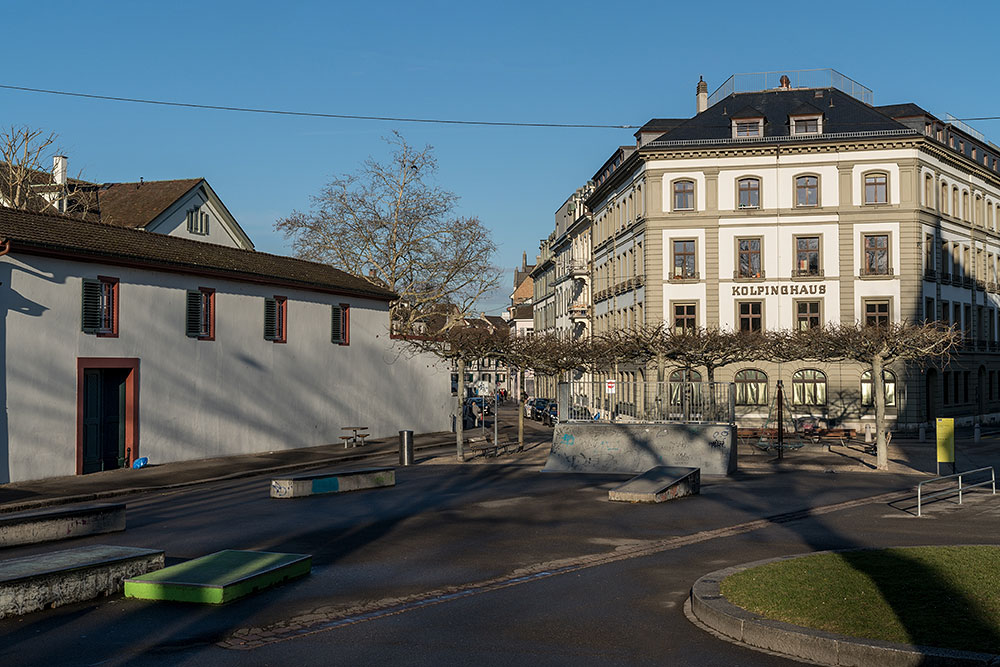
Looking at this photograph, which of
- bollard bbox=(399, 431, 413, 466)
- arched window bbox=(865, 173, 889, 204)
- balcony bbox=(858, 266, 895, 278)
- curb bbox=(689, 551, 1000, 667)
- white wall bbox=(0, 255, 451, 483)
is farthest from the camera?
arched window bbox=(865, 173, 889, 204)

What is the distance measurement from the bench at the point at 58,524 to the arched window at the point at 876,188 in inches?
1636

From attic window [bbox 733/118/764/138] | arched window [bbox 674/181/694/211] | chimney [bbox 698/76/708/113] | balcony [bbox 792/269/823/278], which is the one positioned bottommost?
balcony [bbox 792/269/823/278]

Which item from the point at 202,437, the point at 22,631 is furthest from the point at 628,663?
the point at 202,437

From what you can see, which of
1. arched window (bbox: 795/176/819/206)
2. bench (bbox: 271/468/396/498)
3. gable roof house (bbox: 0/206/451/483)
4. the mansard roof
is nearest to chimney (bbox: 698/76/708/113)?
the mansard roof

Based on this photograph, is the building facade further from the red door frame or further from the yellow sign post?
the red door frame

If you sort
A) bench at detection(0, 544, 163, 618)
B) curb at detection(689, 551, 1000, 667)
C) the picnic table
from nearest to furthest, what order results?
1. curb at detection(689, 551, 1000, 667)
2. bench at detection(0, 544, 163, 618)
3. the picnic table

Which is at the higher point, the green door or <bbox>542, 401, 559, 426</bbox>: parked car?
the green door

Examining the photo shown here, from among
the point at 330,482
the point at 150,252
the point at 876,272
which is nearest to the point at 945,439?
the point at 330,482

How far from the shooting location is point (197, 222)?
51.4 metres

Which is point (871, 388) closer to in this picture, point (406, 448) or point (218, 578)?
point (406, 448)

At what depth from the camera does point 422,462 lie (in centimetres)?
3019

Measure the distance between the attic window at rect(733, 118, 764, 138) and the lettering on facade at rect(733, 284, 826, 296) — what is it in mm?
7701

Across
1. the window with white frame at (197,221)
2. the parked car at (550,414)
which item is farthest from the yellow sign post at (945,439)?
the window with white frame at (197,221)

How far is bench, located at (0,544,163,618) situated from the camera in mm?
10219
